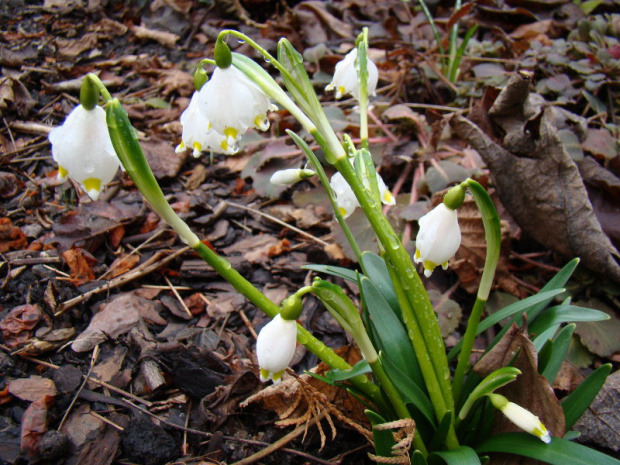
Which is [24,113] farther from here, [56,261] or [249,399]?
[249,399]

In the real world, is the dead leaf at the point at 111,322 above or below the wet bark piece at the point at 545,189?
below

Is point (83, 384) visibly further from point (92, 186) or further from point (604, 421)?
point (604, 421)

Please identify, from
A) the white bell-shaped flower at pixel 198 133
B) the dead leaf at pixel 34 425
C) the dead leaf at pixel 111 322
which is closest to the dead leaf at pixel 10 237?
the dead leaf at pixel 111 322

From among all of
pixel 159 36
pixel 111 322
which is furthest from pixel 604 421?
pixel 159 36

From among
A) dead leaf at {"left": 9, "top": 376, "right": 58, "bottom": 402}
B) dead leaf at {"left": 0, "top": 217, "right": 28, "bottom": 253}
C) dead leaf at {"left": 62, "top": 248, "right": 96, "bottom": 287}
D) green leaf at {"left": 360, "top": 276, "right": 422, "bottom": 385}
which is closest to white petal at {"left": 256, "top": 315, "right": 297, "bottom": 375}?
green leaf at {"left": 360, "top": 276, "right": 422, "bottom": 385}

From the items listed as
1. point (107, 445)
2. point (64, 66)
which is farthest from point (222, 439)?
point (64, 66)

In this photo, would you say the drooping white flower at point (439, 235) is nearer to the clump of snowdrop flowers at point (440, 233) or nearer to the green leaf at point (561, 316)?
the clump of snowdrop flowers at point (440, 233)

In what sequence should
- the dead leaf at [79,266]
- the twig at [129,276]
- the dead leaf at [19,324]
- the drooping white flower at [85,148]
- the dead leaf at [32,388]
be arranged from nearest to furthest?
the drooping white flower at [85,148]
the dead leaf at [32,388]
the dead leaf at [19,324]
the twig at [129,276]
the dead leaf at [79,266]
